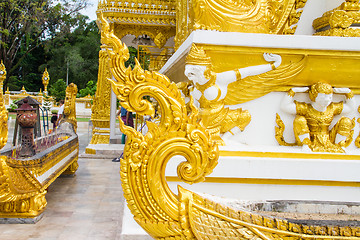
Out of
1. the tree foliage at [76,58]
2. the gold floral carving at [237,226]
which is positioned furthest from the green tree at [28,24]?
the gold floral carving at [237,226]

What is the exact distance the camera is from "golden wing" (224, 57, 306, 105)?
2.19 meters

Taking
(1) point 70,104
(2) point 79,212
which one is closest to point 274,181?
(2) point 79,212

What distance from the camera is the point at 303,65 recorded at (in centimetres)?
219

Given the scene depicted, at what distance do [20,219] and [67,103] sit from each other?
9.39ft

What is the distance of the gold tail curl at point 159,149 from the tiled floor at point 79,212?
3.61 feet

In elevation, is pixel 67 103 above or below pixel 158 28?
below

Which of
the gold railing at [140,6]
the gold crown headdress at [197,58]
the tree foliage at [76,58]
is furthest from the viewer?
the tree foliage at [76,58]

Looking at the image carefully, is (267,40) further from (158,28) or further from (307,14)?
(158,28)

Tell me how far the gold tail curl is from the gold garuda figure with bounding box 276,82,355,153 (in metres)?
1.10

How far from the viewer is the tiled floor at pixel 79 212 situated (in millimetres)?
2807

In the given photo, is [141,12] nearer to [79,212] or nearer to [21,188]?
[79,212]

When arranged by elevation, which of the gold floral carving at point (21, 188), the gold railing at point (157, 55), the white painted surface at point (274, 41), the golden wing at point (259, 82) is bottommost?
the gold floral carving at point (21, 188)

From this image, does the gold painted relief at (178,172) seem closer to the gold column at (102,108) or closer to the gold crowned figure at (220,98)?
the gold crowned figure at (220,98)

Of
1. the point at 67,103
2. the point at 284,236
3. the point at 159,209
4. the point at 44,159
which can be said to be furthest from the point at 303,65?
the point at 67,103
